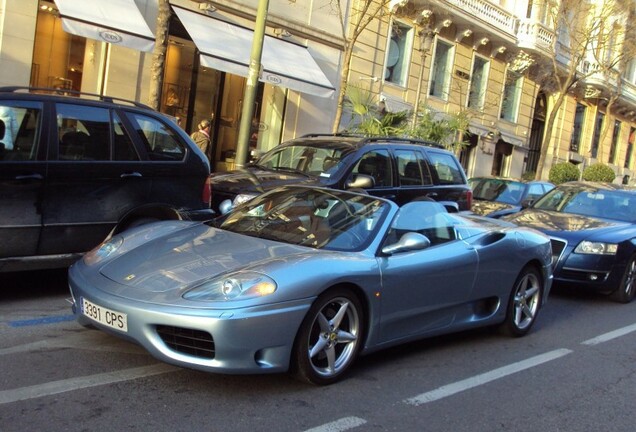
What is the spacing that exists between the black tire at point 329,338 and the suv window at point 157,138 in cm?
302

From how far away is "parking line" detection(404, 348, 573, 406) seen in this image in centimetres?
431

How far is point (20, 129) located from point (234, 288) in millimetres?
2915

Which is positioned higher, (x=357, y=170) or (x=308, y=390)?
(x=357, y=170)

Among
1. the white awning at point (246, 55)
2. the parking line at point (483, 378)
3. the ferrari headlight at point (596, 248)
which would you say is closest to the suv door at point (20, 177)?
the parking line at point (483, 378)

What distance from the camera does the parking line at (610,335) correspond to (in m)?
6.32

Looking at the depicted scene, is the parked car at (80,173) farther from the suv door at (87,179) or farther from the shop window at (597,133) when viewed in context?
the shop window at (597,133)

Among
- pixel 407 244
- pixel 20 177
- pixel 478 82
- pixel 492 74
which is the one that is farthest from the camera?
pixel 492 74

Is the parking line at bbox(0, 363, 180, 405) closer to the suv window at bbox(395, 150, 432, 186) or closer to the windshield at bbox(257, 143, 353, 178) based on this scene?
the windshield at bbox(257, 143, 353, 178)

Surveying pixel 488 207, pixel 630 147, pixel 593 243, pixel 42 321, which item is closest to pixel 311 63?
pixel 488 207

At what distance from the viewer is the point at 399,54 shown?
20750mm

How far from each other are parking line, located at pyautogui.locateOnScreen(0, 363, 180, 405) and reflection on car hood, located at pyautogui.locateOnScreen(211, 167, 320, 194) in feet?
12.3

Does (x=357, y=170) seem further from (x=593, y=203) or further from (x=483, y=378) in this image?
(x=483, y=378)

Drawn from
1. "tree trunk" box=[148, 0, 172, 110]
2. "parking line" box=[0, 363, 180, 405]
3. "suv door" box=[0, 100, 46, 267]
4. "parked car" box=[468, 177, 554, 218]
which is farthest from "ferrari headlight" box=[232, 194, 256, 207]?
"parked car" box=[468, 177, 554, 218]

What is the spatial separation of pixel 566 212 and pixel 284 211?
5.82 metres
